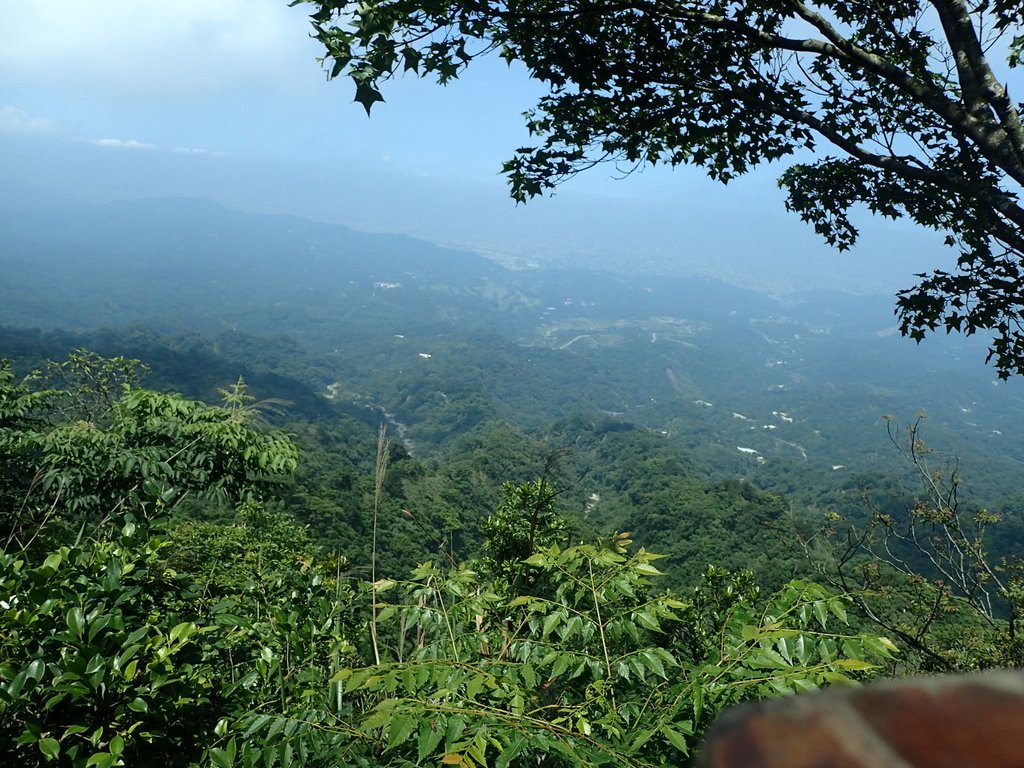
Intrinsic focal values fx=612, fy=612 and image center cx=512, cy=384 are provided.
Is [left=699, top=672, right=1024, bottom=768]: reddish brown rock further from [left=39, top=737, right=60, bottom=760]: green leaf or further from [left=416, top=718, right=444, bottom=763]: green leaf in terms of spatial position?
[left=39, top=737, right=60, bottom=760]: green leaf

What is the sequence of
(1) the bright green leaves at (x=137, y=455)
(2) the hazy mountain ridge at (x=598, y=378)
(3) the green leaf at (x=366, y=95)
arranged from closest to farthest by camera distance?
1. (3) the green leaf at (x=366, y=95)
2. (1) the bright green leaves at (x=137, y=455)
3. (2) the hazy mountain ridge at (x=598, y=378)

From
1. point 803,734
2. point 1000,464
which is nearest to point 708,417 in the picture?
point 1000,464

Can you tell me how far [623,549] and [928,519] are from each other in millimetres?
6399

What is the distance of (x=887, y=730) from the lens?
0.29 metres

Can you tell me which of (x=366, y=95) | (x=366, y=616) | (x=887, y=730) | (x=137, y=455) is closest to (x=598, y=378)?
(x=137, y=455)

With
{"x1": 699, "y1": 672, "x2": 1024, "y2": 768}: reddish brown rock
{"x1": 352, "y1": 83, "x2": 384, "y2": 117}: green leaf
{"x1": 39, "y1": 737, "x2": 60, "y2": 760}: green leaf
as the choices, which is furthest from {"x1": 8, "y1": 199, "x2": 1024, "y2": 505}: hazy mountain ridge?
{"x1": 699, "y1": 672, "x2": 1024, "y2": 768}: reddish brown rock

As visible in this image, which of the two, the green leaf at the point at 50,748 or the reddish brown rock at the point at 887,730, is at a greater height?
the reddish brown rock at the point at 887,730

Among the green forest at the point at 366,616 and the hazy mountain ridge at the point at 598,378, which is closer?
the green forest at the point at 366,616

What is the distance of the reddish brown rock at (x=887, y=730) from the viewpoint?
0.27 m

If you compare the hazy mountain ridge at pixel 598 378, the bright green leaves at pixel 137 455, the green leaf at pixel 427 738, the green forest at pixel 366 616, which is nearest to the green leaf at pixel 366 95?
the green forest at pixel 366 616

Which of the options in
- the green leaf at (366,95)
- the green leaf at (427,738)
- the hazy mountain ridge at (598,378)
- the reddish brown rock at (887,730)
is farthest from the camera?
the hazy mountain ridge at (598,378)

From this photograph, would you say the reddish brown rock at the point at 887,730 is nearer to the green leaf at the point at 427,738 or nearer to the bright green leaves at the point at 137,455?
the green leaf at the point at 427,738

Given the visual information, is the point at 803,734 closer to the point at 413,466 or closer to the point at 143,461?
the point at 143,461

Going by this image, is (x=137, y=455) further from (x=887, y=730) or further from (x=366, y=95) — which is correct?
(x=887, y=730)
